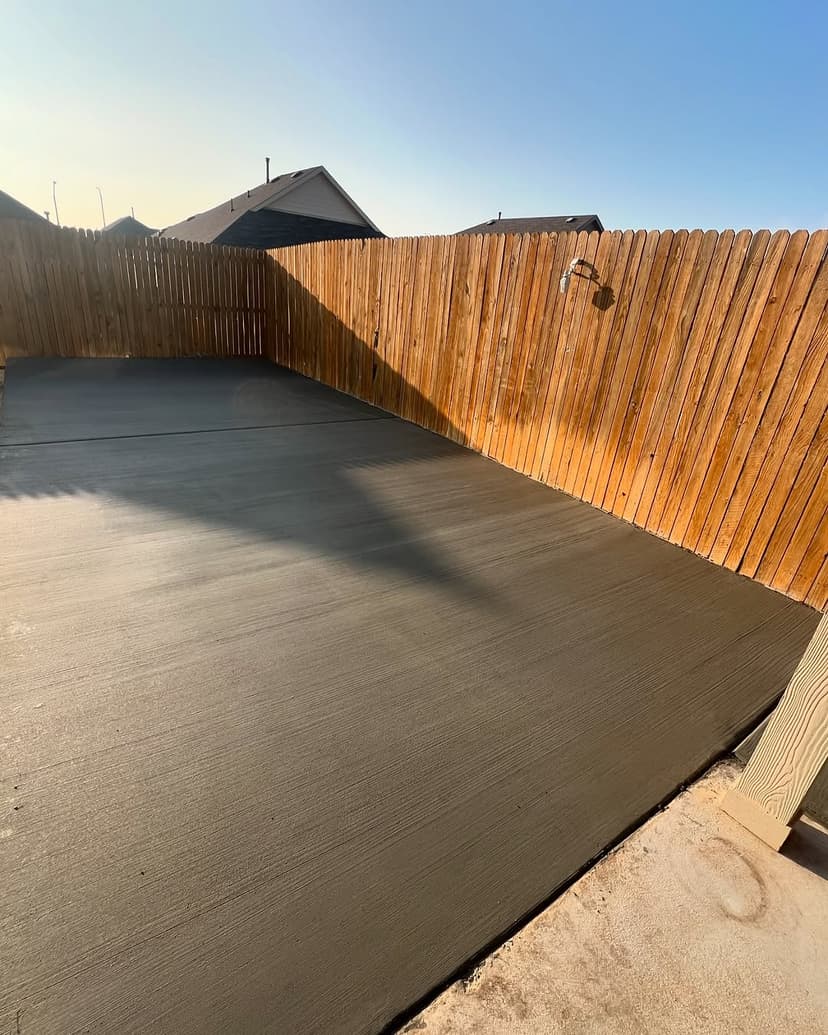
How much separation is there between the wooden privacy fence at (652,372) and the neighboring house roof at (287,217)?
36.5 ft

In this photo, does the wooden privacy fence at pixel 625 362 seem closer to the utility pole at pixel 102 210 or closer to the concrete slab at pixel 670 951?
the concrete slab at pixel 670 951

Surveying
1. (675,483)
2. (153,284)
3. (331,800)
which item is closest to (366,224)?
(153,284)

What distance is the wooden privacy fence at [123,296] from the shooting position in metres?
6.96

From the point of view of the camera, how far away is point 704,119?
12.3 meters

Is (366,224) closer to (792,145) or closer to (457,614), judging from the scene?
(792,145)

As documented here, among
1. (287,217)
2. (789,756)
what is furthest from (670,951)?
(287,217)

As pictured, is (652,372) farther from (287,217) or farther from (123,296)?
(287,217)

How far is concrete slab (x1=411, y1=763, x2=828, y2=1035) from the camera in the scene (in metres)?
1.00

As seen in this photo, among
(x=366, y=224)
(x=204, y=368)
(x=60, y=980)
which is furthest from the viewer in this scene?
(x=366, y=224)

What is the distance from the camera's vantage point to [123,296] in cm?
772

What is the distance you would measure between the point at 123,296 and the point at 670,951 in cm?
956

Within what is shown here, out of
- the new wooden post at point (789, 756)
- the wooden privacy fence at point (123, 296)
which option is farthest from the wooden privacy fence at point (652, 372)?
the wooden privacy fence at point (123, 296)

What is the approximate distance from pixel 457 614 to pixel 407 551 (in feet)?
2.10

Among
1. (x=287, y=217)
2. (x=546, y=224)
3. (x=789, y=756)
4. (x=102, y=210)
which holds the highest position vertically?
(x=102, y=210)
